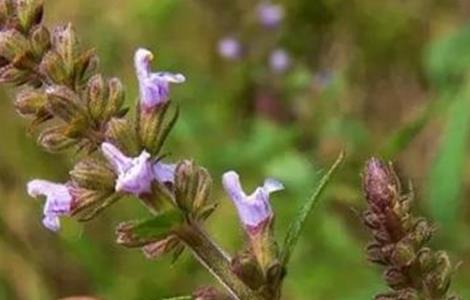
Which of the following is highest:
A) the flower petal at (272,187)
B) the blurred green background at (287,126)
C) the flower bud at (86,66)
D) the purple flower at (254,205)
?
the blurred green background at (287,126)

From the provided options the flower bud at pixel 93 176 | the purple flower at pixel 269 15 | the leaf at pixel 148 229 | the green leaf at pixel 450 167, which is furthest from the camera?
the purple flower at pixel 269 15

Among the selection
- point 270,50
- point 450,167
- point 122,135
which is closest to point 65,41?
point 122,135

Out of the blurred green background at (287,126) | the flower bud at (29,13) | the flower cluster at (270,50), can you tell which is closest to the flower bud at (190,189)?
the flower bud at (29,13)

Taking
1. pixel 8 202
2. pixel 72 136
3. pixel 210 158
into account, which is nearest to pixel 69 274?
pixel 8 202

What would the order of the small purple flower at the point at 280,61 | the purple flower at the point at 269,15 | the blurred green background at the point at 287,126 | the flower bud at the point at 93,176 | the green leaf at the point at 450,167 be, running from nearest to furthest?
the flower bud at the point at 93,176 → the green leaf at the point at 450,167 → the blurred green background at the point at 287,126 → the small purple flower at the point at 280,61 → the purple flower at the point at 269,15

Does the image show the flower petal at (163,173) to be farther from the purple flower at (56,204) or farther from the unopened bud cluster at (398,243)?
the unopened bud cluster at (398,243)

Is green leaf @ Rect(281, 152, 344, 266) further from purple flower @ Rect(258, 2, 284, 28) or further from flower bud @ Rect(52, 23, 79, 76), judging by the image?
purple flower @ Rect(258, 2, 284, 28)

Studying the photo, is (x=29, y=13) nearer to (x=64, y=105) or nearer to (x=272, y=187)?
(x=64, y=105)
